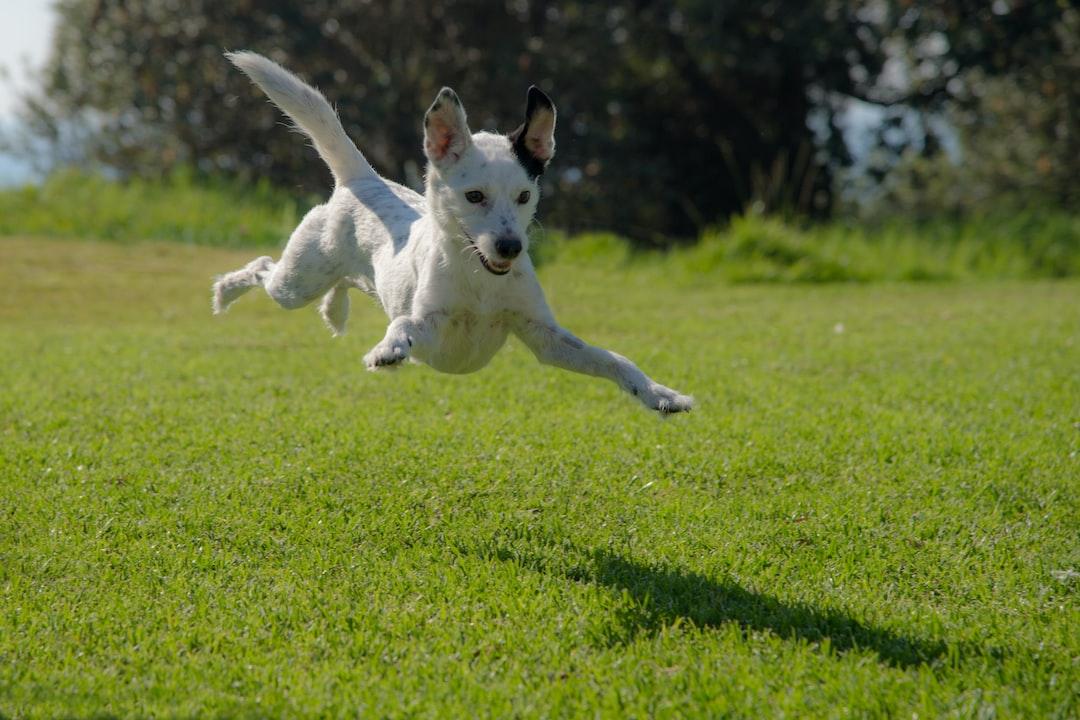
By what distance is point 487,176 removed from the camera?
454cm

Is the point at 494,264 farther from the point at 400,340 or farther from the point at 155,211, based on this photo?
the point at 155,211

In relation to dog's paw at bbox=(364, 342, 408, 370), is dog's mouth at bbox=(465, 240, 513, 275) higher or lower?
higher

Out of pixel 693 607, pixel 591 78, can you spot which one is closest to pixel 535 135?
pixel 693 607

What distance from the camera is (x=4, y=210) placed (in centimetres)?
1683

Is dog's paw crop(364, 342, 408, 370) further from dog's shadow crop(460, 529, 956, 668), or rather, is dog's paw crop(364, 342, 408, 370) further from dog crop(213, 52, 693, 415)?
dog's shadow crop(460, 529, 956, 668)

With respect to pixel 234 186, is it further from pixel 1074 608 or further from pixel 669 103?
pixel 1074 608

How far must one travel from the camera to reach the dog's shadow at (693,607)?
12.6ft

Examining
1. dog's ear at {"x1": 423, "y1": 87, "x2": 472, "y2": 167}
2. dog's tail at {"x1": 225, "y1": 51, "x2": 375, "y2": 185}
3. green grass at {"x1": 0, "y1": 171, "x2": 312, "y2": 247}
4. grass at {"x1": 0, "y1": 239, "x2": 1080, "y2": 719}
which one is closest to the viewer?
grass at {"x1": 0, "y1": 239, "x2": 1080, "y2": 719}

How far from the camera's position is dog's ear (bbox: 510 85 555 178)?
15.3ft

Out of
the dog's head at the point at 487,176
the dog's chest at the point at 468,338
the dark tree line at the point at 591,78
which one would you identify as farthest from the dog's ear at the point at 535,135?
the dark tree line at the point at 591,78

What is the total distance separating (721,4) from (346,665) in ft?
45.3

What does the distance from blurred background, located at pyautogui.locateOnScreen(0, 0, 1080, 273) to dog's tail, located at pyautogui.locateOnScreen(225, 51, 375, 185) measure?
33.6ft

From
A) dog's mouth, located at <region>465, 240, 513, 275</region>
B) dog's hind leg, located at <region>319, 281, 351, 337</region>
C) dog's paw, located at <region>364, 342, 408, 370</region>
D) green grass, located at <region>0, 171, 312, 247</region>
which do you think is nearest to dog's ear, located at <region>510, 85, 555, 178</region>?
dog's mouth, located at <region>465, 240, 513, 275</region>

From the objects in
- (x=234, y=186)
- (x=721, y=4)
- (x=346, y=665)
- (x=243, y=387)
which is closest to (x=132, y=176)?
(x=234, y=186)
